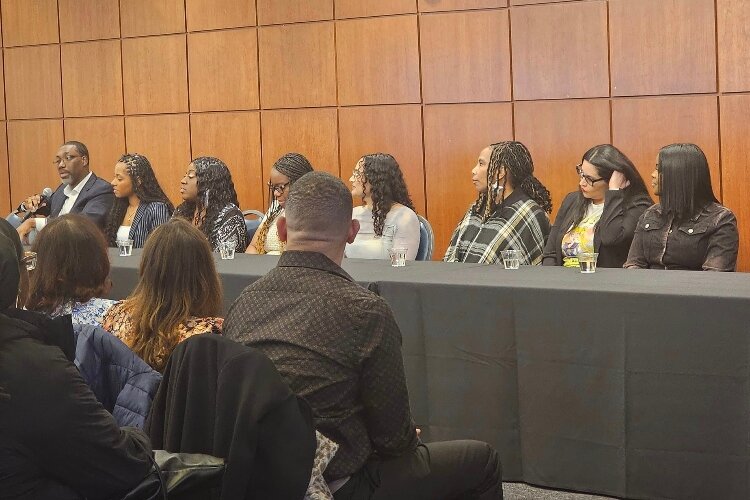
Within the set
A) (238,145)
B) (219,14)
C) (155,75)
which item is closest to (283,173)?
(238,145)

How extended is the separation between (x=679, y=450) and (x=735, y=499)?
21 cm

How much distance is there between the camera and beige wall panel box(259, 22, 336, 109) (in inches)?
291

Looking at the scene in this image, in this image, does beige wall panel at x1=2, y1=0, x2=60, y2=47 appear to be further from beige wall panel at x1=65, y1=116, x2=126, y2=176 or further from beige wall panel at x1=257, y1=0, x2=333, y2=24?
beige wall panel at x1=257, y1=0, x2=333, y2=24

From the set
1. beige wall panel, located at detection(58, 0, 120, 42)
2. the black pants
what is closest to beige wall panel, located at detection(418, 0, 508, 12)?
beige wall panel, located at detection(58, 0, 120, 42)

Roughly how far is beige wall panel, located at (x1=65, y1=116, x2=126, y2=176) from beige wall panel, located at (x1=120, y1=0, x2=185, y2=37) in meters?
0.73

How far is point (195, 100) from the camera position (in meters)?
7.96

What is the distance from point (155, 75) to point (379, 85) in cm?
198

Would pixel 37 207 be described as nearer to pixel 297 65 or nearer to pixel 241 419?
pixel 297 65

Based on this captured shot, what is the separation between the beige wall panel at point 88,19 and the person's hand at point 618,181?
4.68 metres

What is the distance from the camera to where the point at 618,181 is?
5160mm

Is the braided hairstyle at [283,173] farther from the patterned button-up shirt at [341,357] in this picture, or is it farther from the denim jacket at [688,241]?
the patterned button-up shirt at [341,357]

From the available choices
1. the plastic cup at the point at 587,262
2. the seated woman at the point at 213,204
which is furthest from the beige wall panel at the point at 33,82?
the plastic cup at the point at 587,262

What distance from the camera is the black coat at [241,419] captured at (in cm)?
211

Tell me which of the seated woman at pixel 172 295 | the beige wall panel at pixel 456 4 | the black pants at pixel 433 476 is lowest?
the black pants at pixel 433 476
